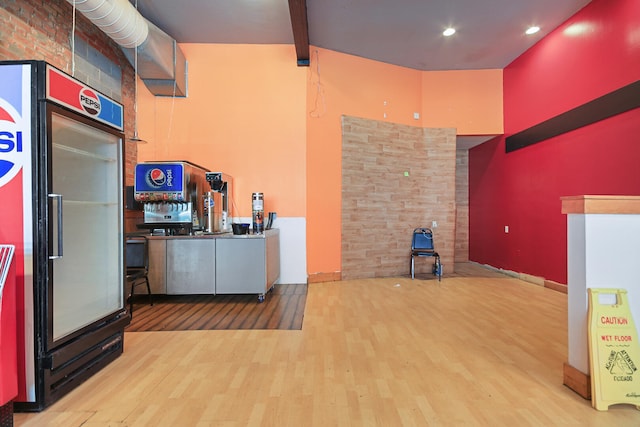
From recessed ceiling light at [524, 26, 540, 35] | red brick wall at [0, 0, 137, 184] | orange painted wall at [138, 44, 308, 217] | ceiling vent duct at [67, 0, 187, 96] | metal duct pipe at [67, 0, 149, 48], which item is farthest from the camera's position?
orange painted wall at [138, 44, 308, 217]

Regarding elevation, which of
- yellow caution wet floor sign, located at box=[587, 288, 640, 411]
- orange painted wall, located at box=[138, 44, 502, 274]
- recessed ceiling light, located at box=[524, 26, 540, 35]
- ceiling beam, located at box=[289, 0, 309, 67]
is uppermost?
recessed ceiling light, located at box=[524, 26, 540, 35]

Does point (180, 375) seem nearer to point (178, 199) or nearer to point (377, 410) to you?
point (377, 410)

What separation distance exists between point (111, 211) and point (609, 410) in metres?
3.81

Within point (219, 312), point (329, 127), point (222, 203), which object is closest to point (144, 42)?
point (222, 203)

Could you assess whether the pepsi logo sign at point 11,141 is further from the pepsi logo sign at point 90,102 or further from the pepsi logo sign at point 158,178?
the pepsi logo sign at point 158,178

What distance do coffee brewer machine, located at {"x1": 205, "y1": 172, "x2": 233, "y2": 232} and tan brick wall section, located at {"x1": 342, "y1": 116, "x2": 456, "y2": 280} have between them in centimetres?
200

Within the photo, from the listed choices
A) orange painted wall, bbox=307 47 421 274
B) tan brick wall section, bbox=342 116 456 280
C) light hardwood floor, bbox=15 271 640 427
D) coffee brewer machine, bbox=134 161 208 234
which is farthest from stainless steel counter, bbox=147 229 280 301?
tan brick wall section, bbox=342 116 456 280

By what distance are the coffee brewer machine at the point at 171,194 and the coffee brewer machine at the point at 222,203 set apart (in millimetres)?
192

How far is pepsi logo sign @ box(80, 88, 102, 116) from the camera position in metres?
2.32

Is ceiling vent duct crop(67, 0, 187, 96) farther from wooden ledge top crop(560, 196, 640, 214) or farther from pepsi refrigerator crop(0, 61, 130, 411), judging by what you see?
wooden ledge top crop(560, 196, 640, 214)

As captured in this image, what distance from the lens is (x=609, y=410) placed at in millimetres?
1993

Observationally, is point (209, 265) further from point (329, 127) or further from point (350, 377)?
point (329, 127)

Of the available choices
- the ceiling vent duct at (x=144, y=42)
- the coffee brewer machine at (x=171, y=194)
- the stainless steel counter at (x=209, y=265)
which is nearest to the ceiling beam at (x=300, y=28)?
the ceiling vent duct at (x=144, y=42)

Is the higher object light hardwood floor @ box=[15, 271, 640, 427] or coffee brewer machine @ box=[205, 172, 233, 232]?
→ coffee brewer machine @ box=[205, 172, 233, 232]
